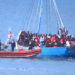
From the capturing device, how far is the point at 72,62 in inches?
629

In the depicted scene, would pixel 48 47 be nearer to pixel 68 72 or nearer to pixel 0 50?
pixel 0 50

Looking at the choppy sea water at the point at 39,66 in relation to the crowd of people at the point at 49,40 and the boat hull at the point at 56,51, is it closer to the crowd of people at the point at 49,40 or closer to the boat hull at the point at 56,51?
the boat hull at the point at 56,51

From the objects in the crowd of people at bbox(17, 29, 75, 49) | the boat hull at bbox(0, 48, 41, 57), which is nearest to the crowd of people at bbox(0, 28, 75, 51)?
the crowd of people at bbox(17, 29, 75, 49)

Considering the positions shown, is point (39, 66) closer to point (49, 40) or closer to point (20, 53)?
point (20, 53)

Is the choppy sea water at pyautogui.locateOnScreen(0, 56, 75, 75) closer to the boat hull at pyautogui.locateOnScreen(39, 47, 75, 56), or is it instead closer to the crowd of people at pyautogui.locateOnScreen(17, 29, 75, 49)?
the boat hull at pyautogui.locateOnScreen(39, 47, 75, 56)

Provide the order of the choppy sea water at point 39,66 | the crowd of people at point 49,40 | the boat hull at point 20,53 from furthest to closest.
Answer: the crowd of people at point 49,40 < the boat hull at point 20,53 < the choppy sea water at point 39,66

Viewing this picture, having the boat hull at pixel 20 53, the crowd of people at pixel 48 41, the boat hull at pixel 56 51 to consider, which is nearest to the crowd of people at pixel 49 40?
the crowd of people at pixel 48 41

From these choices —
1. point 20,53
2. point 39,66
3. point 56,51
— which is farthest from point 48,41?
point 39,66

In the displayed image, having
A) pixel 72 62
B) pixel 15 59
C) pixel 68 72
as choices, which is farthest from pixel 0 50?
pixel 68 72

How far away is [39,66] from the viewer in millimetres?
14531

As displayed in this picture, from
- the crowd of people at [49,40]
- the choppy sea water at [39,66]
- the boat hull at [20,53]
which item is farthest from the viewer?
the crowd of people at [49,40]

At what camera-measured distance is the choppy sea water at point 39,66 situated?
41.8ft

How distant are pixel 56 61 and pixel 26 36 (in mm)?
3475

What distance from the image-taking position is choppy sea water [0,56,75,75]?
12.7m
